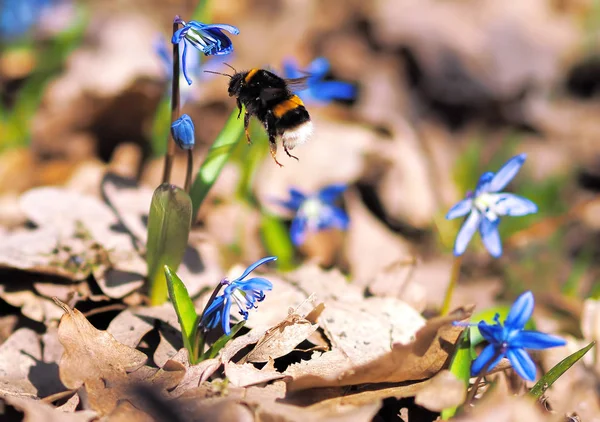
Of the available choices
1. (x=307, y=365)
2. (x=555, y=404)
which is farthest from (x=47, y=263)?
(x=555, y=404)

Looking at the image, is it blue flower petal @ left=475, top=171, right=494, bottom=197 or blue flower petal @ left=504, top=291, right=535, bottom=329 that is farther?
blue flower petal @ left=475, top=171, right=494, bottom=197

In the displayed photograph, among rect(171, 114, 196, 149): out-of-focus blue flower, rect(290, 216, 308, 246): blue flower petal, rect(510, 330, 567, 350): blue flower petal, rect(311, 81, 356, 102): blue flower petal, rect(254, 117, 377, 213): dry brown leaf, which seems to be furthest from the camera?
rect(254, 117, 377, 213): dry brown leaf

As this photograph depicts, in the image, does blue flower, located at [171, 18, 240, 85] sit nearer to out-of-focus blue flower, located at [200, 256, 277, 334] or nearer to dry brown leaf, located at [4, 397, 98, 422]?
out-of-focus blue flower, located at [200, 256, 277, 334]

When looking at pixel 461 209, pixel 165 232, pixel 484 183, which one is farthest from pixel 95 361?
pixel 484 183

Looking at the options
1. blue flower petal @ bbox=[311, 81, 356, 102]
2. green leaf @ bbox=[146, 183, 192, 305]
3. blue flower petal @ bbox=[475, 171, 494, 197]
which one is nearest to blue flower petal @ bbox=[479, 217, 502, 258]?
blue flower petal @ bbox=[475, 171, 494, 197]

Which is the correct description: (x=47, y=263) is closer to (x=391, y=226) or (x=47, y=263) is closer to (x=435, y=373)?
(x=435, y=373)

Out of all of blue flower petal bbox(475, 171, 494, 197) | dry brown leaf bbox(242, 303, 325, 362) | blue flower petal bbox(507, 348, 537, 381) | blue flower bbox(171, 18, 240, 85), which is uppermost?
blue flower bbox(171, 18, 240, 85)
